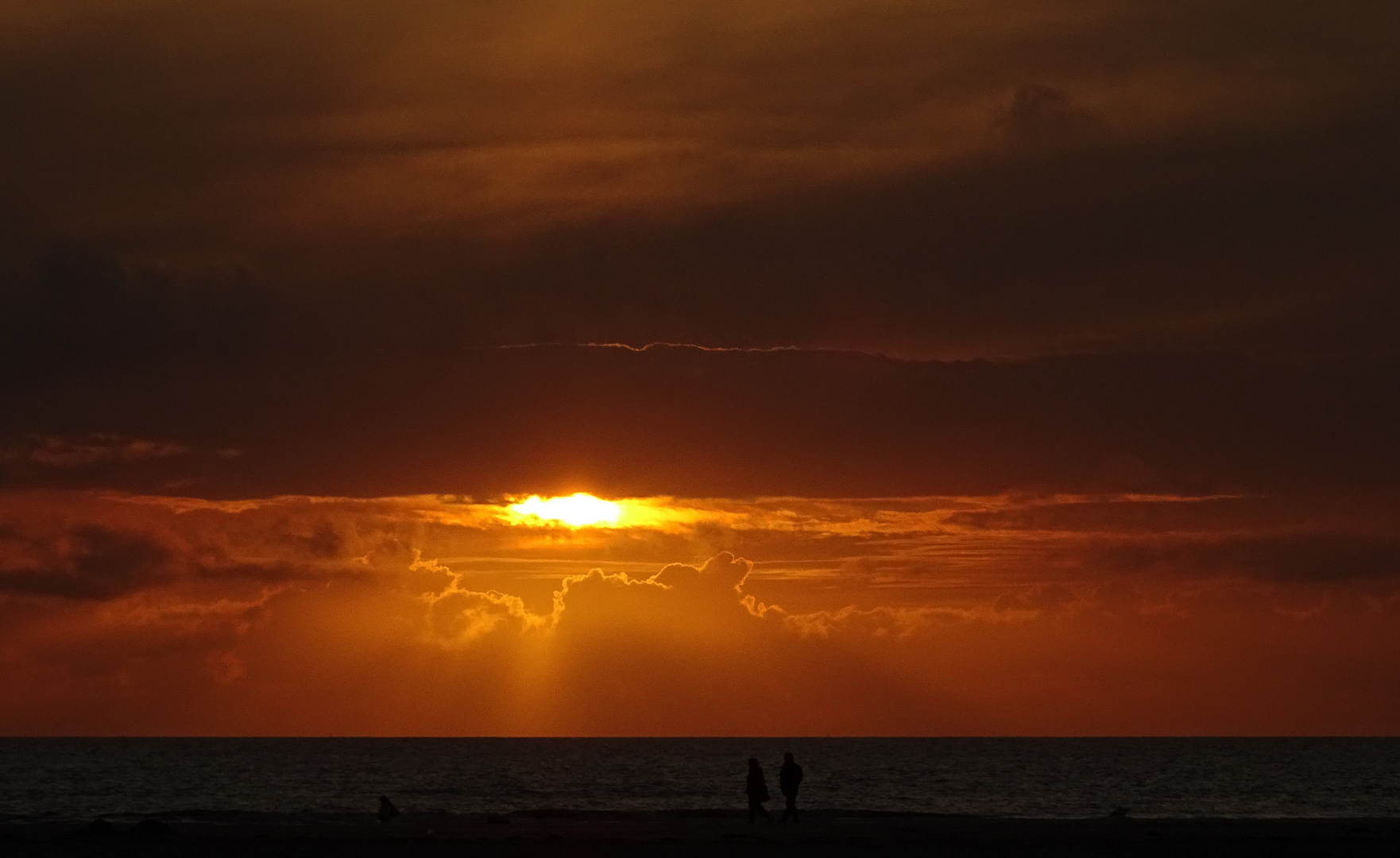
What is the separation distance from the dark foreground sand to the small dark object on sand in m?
0.07


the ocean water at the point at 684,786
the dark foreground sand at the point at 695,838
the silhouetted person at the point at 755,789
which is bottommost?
the dark foreground sand at the point at 695,838

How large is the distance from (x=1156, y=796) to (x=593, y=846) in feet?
223

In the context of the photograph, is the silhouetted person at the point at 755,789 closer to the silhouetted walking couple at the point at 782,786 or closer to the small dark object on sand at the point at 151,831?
the silhouetted walking couple at the point at 782,786

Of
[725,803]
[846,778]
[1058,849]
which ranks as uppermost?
[846,778]

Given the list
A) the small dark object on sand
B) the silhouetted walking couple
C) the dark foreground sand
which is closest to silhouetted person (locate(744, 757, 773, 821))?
the silhouetted walking couple

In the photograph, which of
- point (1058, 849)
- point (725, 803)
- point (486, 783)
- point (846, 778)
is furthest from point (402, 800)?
point (1058, 849)

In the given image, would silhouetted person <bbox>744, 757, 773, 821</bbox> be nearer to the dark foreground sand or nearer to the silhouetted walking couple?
the silhouetted walking couple

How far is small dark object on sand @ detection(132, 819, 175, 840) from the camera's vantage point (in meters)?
47.5

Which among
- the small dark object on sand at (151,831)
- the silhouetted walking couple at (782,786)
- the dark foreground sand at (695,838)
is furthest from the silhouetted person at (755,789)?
the small dark object on sand at (151,831)

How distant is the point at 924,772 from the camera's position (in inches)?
5974

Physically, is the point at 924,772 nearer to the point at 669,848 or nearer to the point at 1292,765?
the point at 1292,765

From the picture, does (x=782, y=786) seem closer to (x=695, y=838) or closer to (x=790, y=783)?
(x=790, y=783)

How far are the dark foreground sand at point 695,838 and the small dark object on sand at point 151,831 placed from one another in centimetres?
7

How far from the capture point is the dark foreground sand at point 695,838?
42781 mm
